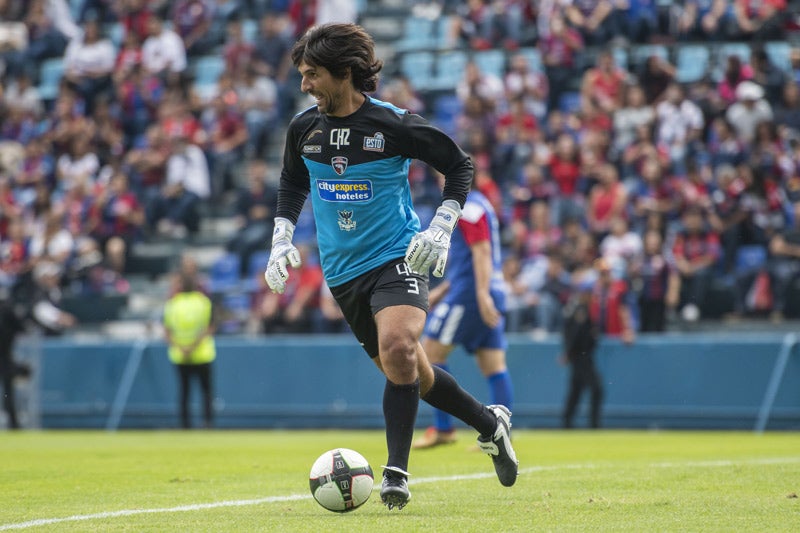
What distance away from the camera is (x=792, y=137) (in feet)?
56.3

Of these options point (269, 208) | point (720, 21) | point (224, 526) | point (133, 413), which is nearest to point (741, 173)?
point (720, 21)

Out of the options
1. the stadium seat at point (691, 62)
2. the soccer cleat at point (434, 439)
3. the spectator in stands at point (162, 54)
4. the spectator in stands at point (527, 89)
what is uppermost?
the spectator in stands at point (162, 54)

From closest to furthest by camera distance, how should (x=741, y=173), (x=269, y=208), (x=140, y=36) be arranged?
(x=741, y=173) → (x=269, y=208) → (x=140, y=36)

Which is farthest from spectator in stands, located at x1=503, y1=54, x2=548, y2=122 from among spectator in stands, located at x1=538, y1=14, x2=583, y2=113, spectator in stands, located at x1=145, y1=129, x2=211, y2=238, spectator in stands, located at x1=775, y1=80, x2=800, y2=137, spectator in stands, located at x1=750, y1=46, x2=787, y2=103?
spectator in stands, located at x1=145, y1=129, x2=211, y2=238

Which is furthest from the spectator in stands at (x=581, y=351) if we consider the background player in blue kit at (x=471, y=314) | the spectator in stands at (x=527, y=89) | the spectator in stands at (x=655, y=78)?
the background player in blue kit at (x=471, y=314)

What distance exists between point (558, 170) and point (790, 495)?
11837mm

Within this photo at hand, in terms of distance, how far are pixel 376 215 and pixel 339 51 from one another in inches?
32.6

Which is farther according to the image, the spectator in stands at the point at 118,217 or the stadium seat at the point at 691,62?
the spectator in stands at the point at 118,217

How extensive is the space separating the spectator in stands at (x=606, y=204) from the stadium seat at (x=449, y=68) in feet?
16.9

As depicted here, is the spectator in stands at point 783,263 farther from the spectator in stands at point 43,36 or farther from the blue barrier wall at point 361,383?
the spectator in stands at point 43,36

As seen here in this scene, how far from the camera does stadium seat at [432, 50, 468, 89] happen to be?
22.2m

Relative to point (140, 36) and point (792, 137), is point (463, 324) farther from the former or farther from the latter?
point (140, 36)

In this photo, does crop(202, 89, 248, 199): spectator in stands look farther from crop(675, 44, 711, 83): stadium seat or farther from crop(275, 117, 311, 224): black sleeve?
crop(275, 117, 311, 224): black sleeve

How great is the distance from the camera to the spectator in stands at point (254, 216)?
2055 centimetres
